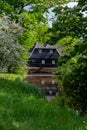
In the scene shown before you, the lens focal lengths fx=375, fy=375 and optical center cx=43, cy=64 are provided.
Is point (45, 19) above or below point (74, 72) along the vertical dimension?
below

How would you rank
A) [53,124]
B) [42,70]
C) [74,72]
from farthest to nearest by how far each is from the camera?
[42,70]
[74,72]
[53,124]

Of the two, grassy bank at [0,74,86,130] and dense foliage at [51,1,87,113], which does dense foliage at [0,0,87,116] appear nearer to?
dense foliage at [51,1,87,113]

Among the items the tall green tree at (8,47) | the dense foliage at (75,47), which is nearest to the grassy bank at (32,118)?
the dense foliage at (75,47)

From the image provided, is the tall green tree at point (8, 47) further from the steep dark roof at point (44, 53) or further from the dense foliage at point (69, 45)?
the steep dark roof at point (44, 53)

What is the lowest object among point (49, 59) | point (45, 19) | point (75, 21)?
point (49, 59)

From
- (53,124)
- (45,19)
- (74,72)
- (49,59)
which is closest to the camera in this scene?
(53,124)

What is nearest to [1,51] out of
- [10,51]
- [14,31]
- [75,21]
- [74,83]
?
[10,51]

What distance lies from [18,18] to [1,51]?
16.9 metres

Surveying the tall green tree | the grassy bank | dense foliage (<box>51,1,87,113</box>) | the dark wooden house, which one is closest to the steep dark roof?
the dark wooden house

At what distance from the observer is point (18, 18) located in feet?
129

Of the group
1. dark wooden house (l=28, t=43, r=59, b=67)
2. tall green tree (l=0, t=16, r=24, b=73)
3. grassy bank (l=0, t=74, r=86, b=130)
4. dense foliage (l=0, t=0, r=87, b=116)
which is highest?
grassy bank (l=0, t=74, r=86, b=130)

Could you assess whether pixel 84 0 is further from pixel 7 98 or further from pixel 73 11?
pixel 7 98

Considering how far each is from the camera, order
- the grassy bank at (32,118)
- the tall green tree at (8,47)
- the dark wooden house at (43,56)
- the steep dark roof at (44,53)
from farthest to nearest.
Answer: the steep dark roof at (44,53)
the dark wooden house at (43,56)
the tall green tree at (8,47)
the grassy bank at (32,118)

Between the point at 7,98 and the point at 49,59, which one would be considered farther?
the point at 49,59
